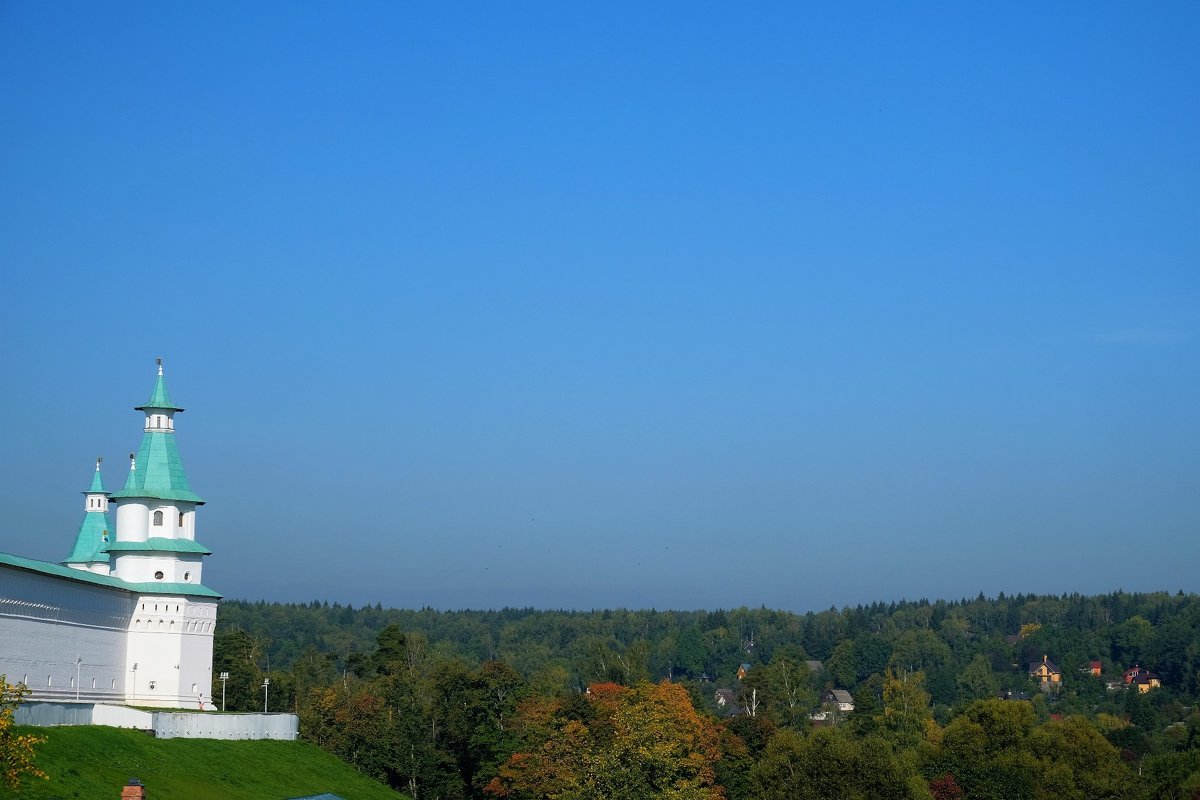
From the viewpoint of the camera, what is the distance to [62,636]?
66312mm

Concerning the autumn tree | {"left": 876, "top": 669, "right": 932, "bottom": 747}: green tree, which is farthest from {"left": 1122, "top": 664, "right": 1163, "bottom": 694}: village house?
the autumn tree

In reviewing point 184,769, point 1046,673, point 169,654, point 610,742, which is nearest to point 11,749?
point 184,769

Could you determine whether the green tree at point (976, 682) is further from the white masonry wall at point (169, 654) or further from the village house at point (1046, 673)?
the white masonry wall at point (169, 654)

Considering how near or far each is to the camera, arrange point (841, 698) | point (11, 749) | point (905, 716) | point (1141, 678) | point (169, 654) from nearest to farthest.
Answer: point (11, 749) → point (169, 654) → point (905, 716) → point (1141, 678) → point (841, 698)

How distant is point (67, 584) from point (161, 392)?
51.6 ft

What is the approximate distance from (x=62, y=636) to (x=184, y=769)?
356 inches

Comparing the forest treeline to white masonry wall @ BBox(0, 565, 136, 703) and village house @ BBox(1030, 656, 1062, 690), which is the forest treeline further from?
village house @ BBox(1030, 656, 1062, 690)

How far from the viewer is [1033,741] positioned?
8025 cm

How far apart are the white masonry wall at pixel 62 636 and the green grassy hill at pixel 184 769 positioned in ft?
13.7

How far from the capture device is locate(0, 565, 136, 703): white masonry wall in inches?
2430

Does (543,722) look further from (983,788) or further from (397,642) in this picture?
(397,642)

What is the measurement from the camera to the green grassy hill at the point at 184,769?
52281mm

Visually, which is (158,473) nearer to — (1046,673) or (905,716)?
(905,716)

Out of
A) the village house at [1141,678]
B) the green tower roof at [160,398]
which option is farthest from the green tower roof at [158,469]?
the village house at [1141,678]
